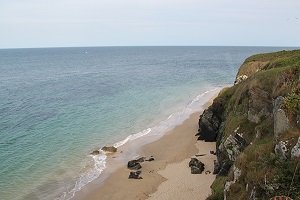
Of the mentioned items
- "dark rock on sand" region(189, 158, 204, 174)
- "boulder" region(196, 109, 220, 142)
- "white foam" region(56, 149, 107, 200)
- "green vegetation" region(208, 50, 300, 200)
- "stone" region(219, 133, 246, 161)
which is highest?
"green vegetation" region(208, 50, 300, 200)

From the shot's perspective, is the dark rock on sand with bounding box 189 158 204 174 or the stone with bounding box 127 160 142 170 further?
the stone with bounding box 127 160 142 170

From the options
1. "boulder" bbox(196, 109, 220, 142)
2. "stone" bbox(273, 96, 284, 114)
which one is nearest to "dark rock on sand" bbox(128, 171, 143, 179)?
"boulder" bbox(196, 109, 220, 142)

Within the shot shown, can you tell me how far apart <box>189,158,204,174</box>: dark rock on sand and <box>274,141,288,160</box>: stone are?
1410 cm

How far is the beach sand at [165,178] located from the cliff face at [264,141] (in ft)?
9.05

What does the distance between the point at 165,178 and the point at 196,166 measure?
3.08m

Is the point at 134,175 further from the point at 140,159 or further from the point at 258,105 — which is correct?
the point at 258,105

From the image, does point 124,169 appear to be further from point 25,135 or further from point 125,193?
point 25,135

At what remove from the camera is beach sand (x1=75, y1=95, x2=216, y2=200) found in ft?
98.3

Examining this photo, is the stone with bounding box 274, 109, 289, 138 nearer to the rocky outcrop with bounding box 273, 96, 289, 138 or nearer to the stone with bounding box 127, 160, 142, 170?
the rocky outcrop with bounding box 273, 96, 289, 138

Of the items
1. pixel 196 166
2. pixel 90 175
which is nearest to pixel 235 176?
pixel 196 166

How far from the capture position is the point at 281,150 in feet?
63.1

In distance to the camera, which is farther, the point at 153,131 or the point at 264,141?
the point at 153,131

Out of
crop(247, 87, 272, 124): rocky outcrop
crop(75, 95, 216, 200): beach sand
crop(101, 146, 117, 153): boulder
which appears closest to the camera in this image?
crop(247, 87, 272, 124): rocky outcrop

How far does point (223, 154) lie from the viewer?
29656 mm
